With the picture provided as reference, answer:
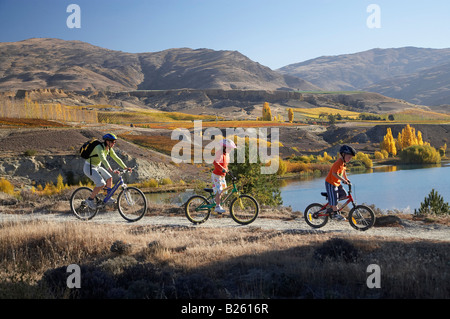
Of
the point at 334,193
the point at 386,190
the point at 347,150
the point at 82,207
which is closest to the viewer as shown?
the point at 347,150

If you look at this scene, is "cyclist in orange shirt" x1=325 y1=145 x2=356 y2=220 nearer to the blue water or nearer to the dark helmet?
the dark helmet

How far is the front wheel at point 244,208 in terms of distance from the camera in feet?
41.9

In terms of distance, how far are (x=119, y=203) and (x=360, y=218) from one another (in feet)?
25.2

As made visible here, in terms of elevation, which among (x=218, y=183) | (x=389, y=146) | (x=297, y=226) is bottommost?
(x=297, y=226)

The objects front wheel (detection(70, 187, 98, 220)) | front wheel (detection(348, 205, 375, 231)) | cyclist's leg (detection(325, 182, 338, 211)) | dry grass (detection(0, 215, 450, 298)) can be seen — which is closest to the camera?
dry grass (detection(0, 215, 450, 298))

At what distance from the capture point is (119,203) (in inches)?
528

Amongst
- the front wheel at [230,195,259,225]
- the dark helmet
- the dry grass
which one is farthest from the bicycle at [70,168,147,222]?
the dark helmet

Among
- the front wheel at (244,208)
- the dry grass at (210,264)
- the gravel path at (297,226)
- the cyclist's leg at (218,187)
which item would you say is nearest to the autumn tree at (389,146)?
the gravel path at (297,226)

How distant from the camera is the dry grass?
23.3 feet

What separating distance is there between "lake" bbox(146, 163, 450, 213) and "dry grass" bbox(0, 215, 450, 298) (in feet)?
62.7

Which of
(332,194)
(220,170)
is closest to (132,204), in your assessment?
(220,170)

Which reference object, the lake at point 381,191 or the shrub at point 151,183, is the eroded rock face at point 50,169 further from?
the lake at point 381,191

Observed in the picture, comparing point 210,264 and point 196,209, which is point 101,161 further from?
point 210,264
